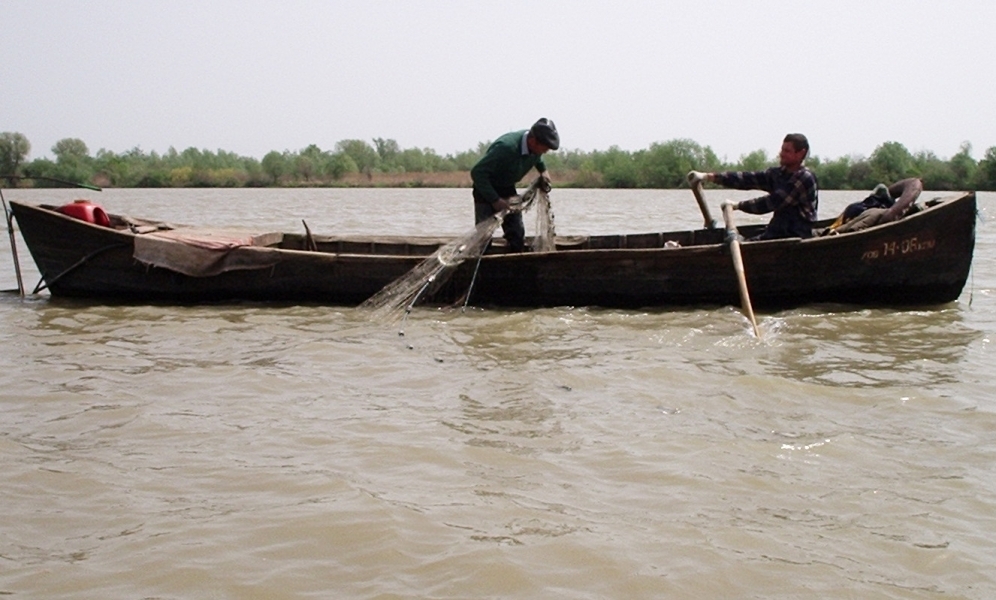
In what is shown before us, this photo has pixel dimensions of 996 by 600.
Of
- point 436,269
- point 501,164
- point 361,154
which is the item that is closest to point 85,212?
point 436,269

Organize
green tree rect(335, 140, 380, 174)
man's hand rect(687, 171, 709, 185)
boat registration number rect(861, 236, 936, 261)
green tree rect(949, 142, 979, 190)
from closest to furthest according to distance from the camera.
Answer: boat registration number rect(861, 236, 936, 261), man's hand rect(687, 171, 709, 185), green tree rect(949, 142, 979, 190), green tree rect(335, 140, 380, 174)

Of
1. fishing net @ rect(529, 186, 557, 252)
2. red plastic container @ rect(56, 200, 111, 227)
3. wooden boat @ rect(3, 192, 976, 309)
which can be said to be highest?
red plastic container @ rect(56, 200, 111, 227)

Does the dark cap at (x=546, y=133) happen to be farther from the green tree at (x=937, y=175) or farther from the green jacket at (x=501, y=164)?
the green tree at (x=937, y=175)

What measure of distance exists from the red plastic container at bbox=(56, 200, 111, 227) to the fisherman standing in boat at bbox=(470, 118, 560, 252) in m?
3.30

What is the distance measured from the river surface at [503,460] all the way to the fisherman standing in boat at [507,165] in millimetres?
1181

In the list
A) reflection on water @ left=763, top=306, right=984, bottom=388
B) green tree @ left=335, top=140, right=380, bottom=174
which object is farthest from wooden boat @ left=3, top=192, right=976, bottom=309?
green tree @ left=335, top=140, right=380, bottom=174

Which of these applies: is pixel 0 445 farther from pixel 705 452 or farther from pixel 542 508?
pixel 705 452

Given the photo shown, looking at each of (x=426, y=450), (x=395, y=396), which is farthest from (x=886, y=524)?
(x=395, y=396)

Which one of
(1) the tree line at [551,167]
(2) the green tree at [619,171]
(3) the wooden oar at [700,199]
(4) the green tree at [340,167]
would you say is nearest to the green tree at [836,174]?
(1) the tree line at [551,167]

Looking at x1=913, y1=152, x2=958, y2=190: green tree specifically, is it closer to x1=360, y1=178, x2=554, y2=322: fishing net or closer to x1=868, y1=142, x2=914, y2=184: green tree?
x1=868, y1=142, x2=914, y2=184: green tree

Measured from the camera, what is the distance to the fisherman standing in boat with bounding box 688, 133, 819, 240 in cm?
713

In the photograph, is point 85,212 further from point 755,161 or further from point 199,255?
point 755,161

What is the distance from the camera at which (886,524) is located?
3.24 metres

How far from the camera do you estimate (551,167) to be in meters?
56.2
